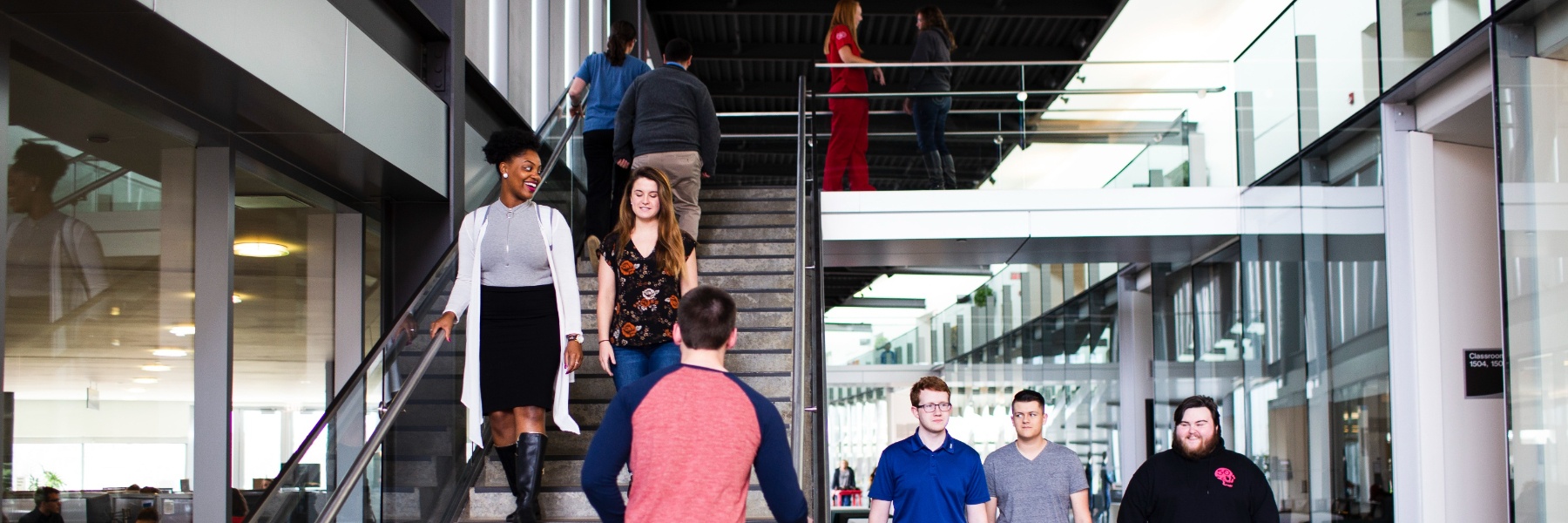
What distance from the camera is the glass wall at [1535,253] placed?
532 cm

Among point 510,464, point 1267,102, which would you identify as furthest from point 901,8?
point 510,464

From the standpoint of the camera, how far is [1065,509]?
208 inches

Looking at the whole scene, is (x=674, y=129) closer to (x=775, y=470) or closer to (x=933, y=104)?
(x=933, y=104)

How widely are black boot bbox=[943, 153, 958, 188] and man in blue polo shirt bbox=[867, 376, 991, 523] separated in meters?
4.99

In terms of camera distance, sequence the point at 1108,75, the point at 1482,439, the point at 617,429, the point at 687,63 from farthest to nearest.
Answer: the point at 1108,75 < the point at 687,63 < the point at 1482,439 < the point at 617,429

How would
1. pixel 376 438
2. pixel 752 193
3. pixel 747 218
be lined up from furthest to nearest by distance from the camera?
pixel 752 193 < pixel 747 218 < pixel 376 438

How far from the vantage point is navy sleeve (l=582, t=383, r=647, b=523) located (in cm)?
301

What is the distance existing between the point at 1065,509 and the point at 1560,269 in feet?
7.14

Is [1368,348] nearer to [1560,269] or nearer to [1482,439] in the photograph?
[1482,439]

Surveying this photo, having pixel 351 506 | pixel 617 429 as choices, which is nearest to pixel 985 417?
pixel 351 506

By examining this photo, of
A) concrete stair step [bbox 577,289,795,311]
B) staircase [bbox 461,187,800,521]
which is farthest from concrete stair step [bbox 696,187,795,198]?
concrete stair step [bbox 577,289,795,311]

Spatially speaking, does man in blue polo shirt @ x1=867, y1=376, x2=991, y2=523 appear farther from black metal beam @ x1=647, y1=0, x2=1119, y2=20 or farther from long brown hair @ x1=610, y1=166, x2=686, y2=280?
black metal beam @ x1=647, y1=0, x2=1119, y2=20

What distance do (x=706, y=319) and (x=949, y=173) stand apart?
7.19 meters

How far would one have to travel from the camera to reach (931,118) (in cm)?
1017
